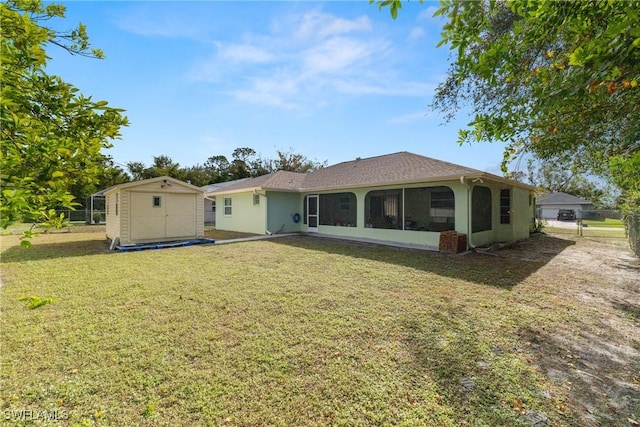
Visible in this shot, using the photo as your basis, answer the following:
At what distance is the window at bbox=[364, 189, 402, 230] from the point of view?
35.3 ft

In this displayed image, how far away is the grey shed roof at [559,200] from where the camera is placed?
3575 centimetres

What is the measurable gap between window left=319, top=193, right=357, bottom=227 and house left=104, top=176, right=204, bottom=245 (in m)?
5.53

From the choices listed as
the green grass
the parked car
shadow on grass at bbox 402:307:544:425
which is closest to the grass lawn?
shadow on grass at bbox 402:307:544:425

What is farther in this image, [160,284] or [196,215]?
[196,215]

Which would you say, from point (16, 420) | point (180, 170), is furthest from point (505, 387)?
point (180, 170)

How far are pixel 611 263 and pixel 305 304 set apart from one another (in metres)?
8.90

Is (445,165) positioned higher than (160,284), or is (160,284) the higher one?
(445,165)

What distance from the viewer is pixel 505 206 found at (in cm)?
1119

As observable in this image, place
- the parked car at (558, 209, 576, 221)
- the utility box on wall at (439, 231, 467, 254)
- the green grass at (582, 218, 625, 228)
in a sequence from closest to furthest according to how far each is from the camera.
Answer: the utility box on wall at (439, 231, 467, 254), the green grass at (582, 218, 625, 228), the parked car at (558, 209, 576, 221)

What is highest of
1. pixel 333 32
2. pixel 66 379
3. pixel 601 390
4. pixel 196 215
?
pixel 333 32

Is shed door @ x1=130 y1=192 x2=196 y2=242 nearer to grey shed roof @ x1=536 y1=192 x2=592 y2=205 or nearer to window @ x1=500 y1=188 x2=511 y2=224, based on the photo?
window @ x1=500 y1=188 x2=511 y2=224

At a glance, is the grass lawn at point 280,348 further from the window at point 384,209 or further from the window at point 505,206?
the window at point 505,206

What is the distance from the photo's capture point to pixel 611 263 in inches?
305

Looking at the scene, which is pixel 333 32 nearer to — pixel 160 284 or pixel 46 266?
pixel 160 284
